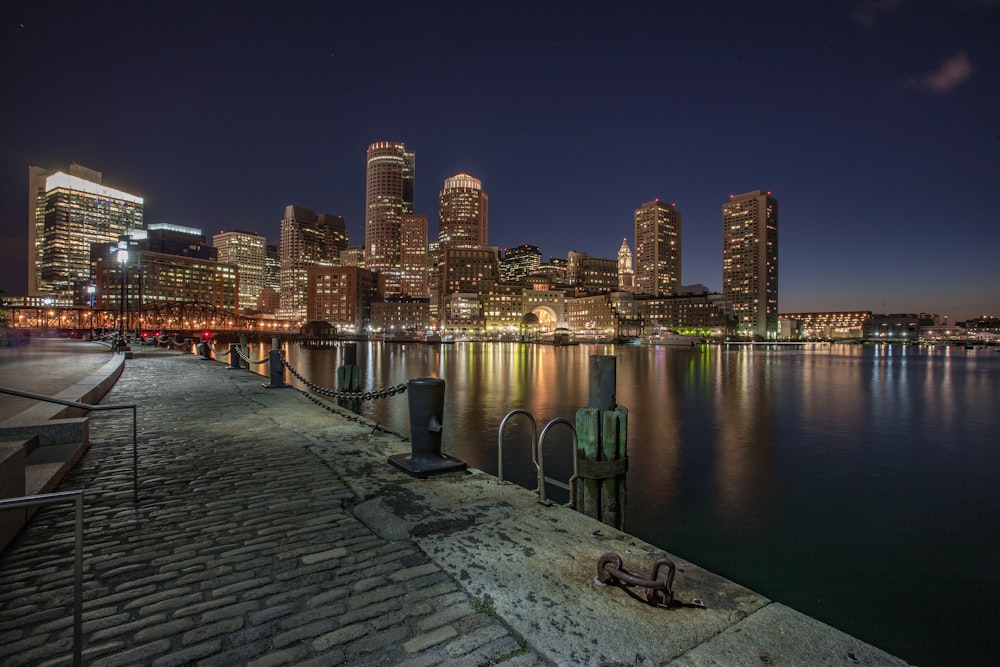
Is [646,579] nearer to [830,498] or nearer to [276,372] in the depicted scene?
[830,498]

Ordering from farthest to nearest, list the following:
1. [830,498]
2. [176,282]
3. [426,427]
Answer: [176,282] → [830,498] → [426,427]

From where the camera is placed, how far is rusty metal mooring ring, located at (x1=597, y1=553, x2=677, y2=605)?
3.70 metres

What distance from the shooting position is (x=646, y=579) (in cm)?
376

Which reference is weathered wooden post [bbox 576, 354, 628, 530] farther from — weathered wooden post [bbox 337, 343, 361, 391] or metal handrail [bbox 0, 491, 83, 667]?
weathered wooden post [bbox 337, 343, 361, 391]

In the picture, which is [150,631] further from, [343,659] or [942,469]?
[942,469]

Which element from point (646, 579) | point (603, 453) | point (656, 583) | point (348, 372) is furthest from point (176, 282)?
point (656, 583)

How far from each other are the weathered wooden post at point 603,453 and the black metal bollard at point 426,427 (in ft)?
6.78

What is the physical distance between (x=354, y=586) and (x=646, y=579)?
2375 mm

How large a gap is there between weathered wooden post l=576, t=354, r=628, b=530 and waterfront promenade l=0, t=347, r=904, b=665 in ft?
5.98

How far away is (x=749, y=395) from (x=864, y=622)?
1149 inches

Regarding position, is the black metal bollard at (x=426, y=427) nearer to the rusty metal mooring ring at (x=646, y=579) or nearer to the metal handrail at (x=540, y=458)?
the metal handrail at (x=540, y=458)

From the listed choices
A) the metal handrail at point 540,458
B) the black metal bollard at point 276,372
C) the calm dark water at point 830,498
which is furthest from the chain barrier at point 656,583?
the black metal bollard at point 276,372

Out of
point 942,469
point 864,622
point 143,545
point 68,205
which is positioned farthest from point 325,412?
point 68,205

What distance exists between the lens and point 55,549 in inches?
189
